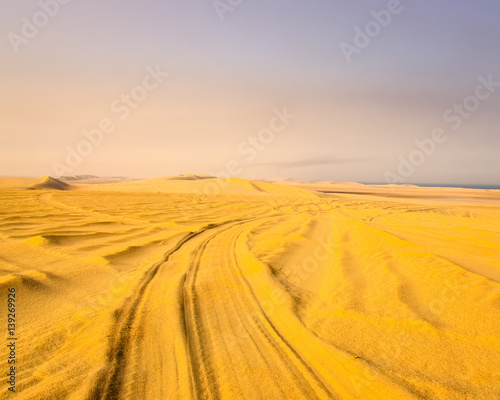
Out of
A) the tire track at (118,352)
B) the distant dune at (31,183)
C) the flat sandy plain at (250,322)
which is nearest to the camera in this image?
the tire track at (118,352)

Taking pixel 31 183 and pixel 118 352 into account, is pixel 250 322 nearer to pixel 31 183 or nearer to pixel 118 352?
pixel 118 352

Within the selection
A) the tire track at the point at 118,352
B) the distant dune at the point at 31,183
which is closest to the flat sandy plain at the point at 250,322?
the tire track at the point at 118,352

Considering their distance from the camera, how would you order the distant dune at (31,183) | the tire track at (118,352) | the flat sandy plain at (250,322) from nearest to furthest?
1. the tire track at (118,352)
2. the flat sandy plain at (250,322)
3. the distant dune at (31,183)

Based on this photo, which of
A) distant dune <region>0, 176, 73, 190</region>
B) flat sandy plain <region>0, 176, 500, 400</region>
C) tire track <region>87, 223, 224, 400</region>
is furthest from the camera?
distant dune <region>0, 176, 73, 190</region>

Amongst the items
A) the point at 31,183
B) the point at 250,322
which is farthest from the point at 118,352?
the point at 31,183

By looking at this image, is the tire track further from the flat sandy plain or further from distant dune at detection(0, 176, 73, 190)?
distant dune at detection(0, 176, 73, 190)

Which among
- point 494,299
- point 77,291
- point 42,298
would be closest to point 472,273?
point 494,299

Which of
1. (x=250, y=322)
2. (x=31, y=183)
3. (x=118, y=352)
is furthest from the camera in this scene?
(x=31, y=183)

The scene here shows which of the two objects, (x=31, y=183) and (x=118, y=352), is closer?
(x=118, y=352)

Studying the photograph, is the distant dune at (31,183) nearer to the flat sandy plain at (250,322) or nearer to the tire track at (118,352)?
the flat sandy plain at (250,322)

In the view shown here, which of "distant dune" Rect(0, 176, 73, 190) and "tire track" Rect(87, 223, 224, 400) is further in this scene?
"distant dune" Rect(0, 176, 73, 190)

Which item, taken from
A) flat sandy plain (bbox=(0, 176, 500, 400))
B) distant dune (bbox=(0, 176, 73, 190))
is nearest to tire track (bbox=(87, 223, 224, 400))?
flat sandy plain (bbox=(0, 176, 500, 400))

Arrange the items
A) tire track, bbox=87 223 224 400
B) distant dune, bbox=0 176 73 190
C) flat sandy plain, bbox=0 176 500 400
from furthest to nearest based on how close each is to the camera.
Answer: distant dune, bbox=0 176 73 190
flat sandy plain, bbox=0 176 500 400
tire track, bbox=87 223 224 400

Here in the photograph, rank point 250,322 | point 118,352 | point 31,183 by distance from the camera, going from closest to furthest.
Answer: point 118,352 → point 250,322 → point 31,183
